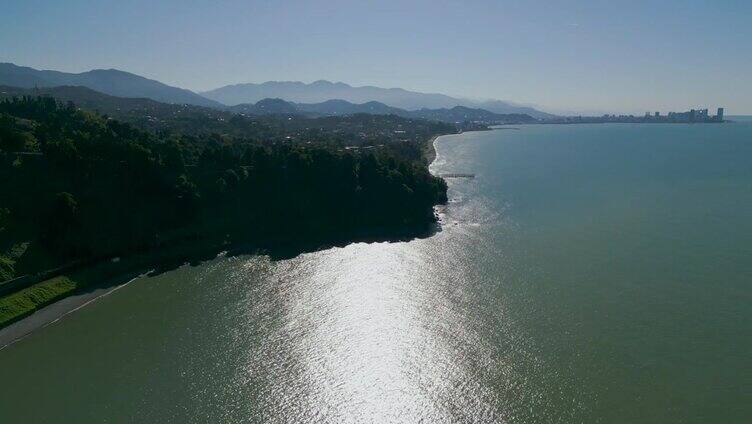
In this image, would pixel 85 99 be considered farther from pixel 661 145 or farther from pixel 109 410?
pixel 661 145

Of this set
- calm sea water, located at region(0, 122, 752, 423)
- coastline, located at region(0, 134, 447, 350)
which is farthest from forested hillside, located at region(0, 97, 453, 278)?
calm sea water, located at region(0, 122, 752, 423)

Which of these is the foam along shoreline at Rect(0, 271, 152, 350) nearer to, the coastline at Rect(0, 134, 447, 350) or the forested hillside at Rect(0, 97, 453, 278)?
the coastline at Rect(0, 134, 447, 350)

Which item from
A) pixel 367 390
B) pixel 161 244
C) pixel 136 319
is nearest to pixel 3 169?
pixel 161 244

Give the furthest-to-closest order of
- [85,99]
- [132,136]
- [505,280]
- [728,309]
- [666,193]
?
[85,99], [666,193], [132,136], [505,280], [728,309]

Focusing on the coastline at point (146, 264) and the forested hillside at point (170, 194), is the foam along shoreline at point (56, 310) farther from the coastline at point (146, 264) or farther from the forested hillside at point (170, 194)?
the forested hillside at point (170, 194)

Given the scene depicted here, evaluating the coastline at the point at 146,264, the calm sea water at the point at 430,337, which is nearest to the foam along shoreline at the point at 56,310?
the coastline at the point at 146,264

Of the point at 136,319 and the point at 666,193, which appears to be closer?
the point at 136,319
